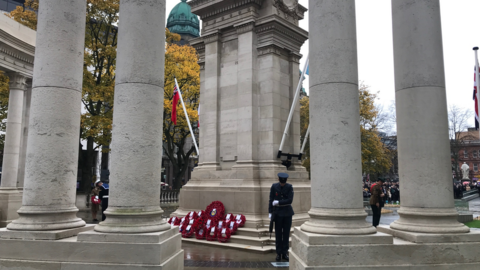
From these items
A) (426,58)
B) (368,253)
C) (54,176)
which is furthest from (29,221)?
(426,58)

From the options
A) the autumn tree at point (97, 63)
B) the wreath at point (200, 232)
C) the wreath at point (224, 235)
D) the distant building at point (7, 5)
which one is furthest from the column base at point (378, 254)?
the distant building at point (7, 5)

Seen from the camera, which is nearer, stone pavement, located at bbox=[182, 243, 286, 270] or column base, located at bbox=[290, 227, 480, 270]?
column base, located at bbox=[290, 227, 480, 270]

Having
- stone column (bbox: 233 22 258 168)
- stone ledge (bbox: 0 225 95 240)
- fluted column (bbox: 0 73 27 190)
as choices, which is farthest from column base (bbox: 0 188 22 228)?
stone ledge (bbox: 0 225 95 240)

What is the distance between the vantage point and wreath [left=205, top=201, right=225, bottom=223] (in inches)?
579

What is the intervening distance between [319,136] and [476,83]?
50.5 feet

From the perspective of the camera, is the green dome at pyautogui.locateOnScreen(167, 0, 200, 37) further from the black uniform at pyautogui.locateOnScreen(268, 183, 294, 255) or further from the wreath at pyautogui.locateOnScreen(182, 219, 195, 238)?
the black uniform at pyautogui.locateOnScreen(268, 183, 294, 255)

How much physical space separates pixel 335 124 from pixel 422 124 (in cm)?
224

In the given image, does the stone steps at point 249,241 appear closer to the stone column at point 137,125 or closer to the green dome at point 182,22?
the stone column at point 137,125

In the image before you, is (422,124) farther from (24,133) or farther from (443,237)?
(24,133)

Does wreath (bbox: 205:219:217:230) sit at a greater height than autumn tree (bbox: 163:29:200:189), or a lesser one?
lesser

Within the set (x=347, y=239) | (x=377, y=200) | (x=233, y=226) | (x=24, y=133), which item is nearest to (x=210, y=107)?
Answer: (x=233, y=226)

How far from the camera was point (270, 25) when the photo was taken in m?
16.2

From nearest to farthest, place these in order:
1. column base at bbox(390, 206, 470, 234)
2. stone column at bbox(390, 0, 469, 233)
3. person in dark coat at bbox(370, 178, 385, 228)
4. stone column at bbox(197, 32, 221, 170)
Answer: column base at bbox(390, 206, 470, 234), stone column at bbox(390, 0, 469, 233), person in dark coat at bbox(370, 178, 385, 228), stone column at bbox(197, 32, 221, 170)

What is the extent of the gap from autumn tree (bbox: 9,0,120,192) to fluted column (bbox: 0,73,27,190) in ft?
27.6
